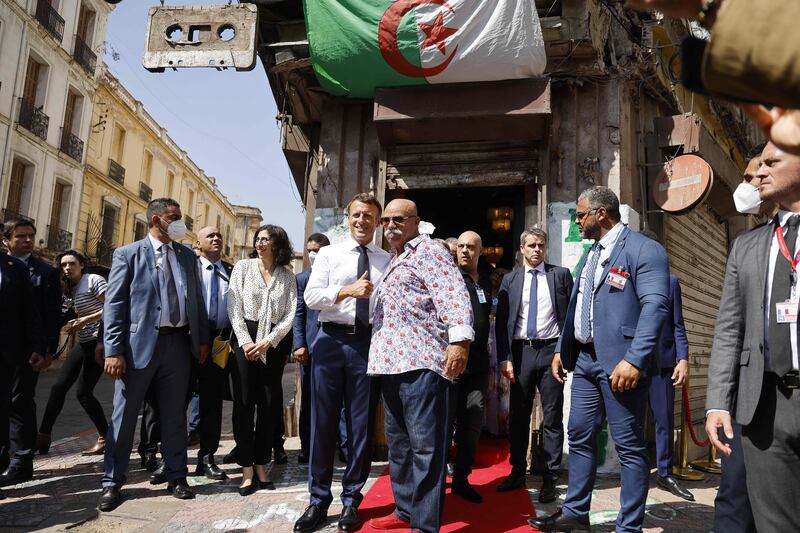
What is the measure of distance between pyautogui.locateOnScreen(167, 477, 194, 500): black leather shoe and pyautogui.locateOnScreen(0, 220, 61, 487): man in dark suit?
140 cm

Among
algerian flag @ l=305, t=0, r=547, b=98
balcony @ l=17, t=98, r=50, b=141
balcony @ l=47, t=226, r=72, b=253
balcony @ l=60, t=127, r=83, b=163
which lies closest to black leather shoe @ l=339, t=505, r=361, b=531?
algerian flag @ l=305, t=0, r=547, b=98

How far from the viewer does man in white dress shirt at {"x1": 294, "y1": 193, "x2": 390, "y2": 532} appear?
12.3ft

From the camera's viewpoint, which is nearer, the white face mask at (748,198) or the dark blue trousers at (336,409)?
the white face mask at (748,198)

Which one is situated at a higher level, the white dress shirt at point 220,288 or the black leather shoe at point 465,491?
the white dress shirt at point 220,288

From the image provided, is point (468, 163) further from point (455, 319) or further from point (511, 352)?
point (455, 319)

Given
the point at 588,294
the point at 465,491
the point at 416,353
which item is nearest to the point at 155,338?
the point at 416,353

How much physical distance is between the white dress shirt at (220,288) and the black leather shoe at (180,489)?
140 cm

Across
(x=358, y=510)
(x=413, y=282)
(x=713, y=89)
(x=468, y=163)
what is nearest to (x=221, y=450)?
(x=358, y=510)

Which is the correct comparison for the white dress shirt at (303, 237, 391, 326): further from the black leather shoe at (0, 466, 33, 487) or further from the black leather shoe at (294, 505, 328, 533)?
the black leather shoe at (0, 466, 33, 487)

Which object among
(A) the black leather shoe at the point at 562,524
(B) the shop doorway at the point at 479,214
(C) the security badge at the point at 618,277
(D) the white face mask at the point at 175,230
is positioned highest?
(B) the shop doorway at the point at 479,214

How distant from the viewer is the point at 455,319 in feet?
11.1

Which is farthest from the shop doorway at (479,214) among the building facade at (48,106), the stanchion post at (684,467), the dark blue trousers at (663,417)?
the building facade at (48,106)

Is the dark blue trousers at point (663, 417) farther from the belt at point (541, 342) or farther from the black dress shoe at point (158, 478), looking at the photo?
the black dress shoe at point (158, 478)

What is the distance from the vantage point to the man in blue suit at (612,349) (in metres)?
3.25
